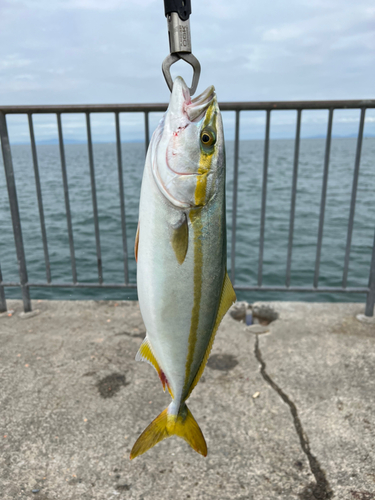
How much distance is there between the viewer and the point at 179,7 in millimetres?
1206

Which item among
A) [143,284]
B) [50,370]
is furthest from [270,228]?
[143,284]

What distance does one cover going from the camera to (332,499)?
1.79 metres

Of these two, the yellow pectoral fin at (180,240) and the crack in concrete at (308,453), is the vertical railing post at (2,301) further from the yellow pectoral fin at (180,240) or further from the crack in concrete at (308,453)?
the yellow pectoral fin at (180,240)

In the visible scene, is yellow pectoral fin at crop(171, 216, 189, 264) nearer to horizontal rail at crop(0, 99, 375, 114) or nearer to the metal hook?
the metal hook

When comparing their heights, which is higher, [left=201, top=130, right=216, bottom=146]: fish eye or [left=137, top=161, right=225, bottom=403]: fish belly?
[left=201, top=130, right=216, bottom=146]: fish eye

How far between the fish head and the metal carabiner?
80 mm

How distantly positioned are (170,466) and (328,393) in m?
1.17

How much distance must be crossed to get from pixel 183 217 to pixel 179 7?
0.67 meters

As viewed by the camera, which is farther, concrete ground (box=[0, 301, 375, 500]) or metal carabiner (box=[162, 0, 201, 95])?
concrete ground (box=[0, 301, 375, 500])

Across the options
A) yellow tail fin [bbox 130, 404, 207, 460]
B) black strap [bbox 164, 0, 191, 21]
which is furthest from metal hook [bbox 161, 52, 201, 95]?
yellow tail fin [bbox 130, 404, 207, 460]

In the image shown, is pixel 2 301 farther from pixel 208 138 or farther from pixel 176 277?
pixel 208 138

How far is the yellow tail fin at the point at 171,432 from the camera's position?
4.97 feet

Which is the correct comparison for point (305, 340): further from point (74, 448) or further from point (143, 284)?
point (143, 284)

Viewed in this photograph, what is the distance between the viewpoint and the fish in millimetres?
1224
